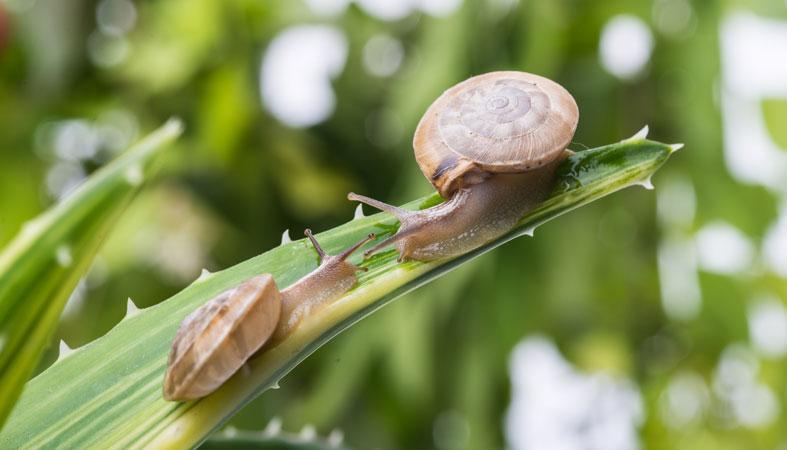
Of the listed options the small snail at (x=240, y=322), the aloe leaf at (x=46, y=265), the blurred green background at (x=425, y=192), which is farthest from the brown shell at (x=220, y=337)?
the blurred green background at (x=425, y=192)

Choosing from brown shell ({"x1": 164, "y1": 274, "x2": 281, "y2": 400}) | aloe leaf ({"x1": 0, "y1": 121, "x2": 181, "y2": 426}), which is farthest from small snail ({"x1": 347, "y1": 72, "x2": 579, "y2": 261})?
aloe leaf ({"x1": 0, "y1": 121, "x2": 181, "y2": 426})

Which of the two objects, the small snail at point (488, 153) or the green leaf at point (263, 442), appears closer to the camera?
the green leaf at point (263, 442)

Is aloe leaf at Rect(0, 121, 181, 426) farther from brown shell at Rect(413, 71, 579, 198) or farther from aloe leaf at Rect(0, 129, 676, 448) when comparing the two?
brown shell at Rect(413, 71, 579, 198)

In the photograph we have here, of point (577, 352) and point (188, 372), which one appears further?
point (577, 352)

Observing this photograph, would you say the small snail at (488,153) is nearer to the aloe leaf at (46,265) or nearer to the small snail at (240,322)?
the small snail at (240,322)

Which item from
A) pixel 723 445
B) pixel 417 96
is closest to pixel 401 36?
pixel 417 96

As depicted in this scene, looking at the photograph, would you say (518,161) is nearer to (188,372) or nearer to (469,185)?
(469,185)

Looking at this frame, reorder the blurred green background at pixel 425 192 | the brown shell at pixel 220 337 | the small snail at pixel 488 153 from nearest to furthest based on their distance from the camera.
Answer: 1. the brown shell at pixel 220 337
2. the small snail at pixel 488 153
3. the blurred green background at pixel 425 192
